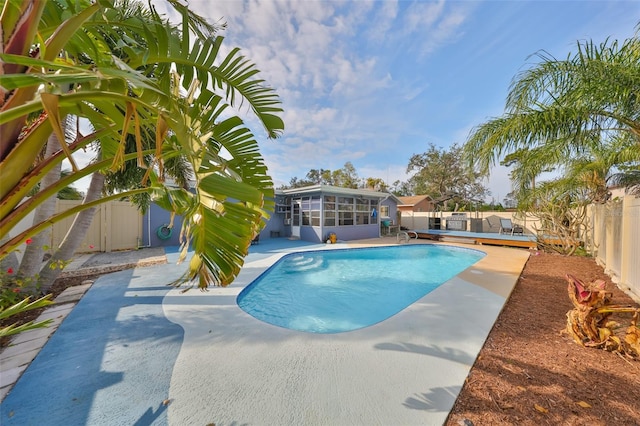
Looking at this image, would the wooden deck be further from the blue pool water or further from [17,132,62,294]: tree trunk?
[17,132,62,294]: tree trunk

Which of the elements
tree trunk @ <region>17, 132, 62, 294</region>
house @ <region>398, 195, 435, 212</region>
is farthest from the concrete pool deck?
house @ <region>398, 195, 435, 212</region>

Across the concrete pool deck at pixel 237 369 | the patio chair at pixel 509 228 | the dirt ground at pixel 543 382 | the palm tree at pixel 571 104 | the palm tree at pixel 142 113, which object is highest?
the palm tree at pixel 571 104

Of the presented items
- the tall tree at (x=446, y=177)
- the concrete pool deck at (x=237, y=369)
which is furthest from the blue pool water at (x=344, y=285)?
the tall tree at (x=446, y=177)

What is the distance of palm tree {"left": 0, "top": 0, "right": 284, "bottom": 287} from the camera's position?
0.88 metres

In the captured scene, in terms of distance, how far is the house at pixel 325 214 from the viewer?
13125 mm

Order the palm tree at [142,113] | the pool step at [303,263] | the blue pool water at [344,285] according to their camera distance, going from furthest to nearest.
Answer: the pool step at [303,263], the blue pool water at [344,285], the palm tree at [142,113]

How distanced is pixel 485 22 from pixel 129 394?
9976 mm

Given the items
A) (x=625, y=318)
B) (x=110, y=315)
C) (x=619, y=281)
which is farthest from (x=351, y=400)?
(x=619, y=281)

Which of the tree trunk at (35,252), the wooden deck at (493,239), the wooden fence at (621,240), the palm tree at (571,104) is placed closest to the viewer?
the palm tree at (571,104)

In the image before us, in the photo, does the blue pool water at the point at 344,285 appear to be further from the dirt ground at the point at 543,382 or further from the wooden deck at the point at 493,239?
the wooden deck at the point at 493,239

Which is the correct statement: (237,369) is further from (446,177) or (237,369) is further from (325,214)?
(446,177)

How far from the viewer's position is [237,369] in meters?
2.59

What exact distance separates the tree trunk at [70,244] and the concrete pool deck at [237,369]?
127cm

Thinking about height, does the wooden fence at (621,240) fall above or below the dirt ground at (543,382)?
above
